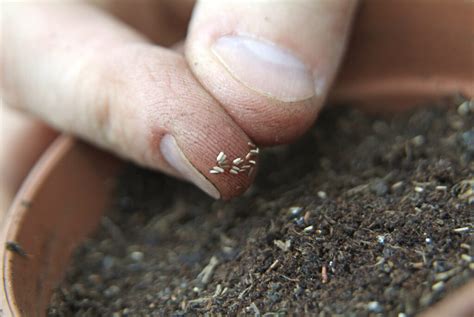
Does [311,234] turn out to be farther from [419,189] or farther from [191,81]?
[191,81]

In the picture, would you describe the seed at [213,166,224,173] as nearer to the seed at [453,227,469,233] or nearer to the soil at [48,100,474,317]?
the soil at [48,100,474,317]

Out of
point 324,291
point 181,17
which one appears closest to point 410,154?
point 324,291

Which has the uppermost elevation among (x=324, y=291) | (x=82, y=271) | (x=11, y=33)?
(x=11, y=33)

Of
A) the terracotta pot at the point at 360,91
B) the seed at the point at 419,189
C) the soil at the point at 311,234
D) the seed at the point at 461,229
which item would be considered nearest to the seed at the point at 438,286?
the soil at the point at 311,234

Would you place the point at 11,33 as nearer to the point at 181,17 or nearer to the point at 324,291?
the point at 181,17

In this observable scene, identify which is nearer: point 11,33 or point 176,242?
point 176,242

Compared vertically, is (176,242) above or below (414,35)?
below

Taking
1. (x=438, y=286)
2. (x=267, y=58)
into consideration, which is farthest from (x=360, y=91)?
(x=438, y=286)
